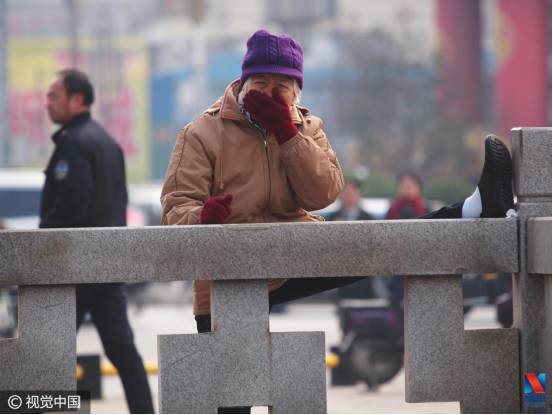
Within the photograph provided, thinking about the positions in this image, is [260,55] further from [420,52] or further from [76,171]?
[420,52]

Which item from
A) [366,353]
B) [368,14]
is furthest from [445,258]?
[368,14]

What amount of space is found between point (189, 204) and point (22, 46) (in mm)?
56405

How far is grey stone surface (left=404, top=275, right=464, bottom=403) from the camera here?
5480mm

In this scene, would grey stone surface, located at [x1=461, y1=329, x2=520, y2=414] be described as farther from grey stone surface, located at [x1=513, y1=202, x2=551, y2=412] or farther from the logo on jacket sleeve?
the logo on jacket sleeve

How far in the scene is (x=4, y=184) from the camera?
63.3 feet

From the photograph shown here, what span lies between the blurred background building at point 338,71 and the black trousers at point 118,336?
22.0m

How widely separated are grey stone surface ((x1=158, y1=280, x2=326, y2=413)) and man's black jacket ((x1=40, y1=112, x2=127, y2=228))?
2216 mm

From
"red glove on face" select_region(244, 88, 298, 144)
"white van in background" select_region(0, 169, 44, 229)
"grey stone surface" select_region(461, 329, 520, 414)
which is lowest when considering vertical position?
"grey stone surface" select_region(461, 329, 520, 414)

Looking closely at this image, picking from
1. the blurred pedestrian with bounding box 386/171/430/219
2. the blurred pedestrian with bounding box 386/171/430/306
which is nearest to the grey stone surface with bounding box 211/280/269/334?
the blurred pedestrian with bounding box 386/171/430/306

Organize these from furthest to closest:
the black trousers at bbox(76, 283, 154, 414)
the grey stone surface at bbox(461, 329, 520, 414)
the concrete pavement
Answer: the concrete pavement < the black trousers at bbox(76, 283, 154, 414) < the grey stone surface at bbox(461, 329, 520, 414)

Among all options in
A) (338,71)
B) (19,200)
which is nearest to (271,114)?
(19,200)

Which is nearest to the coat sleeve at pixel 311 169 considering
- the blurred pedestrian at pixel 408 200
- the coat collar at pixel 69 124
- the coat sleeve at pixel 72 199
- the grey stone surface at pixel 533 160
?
the grey stone surface at pixel 533 160

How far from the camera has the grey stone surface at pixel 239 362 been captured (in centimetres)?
536

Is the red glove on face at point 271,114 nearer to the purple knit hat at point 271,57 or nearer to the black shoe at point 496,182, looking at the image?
the purple knit hat at point 271,57
